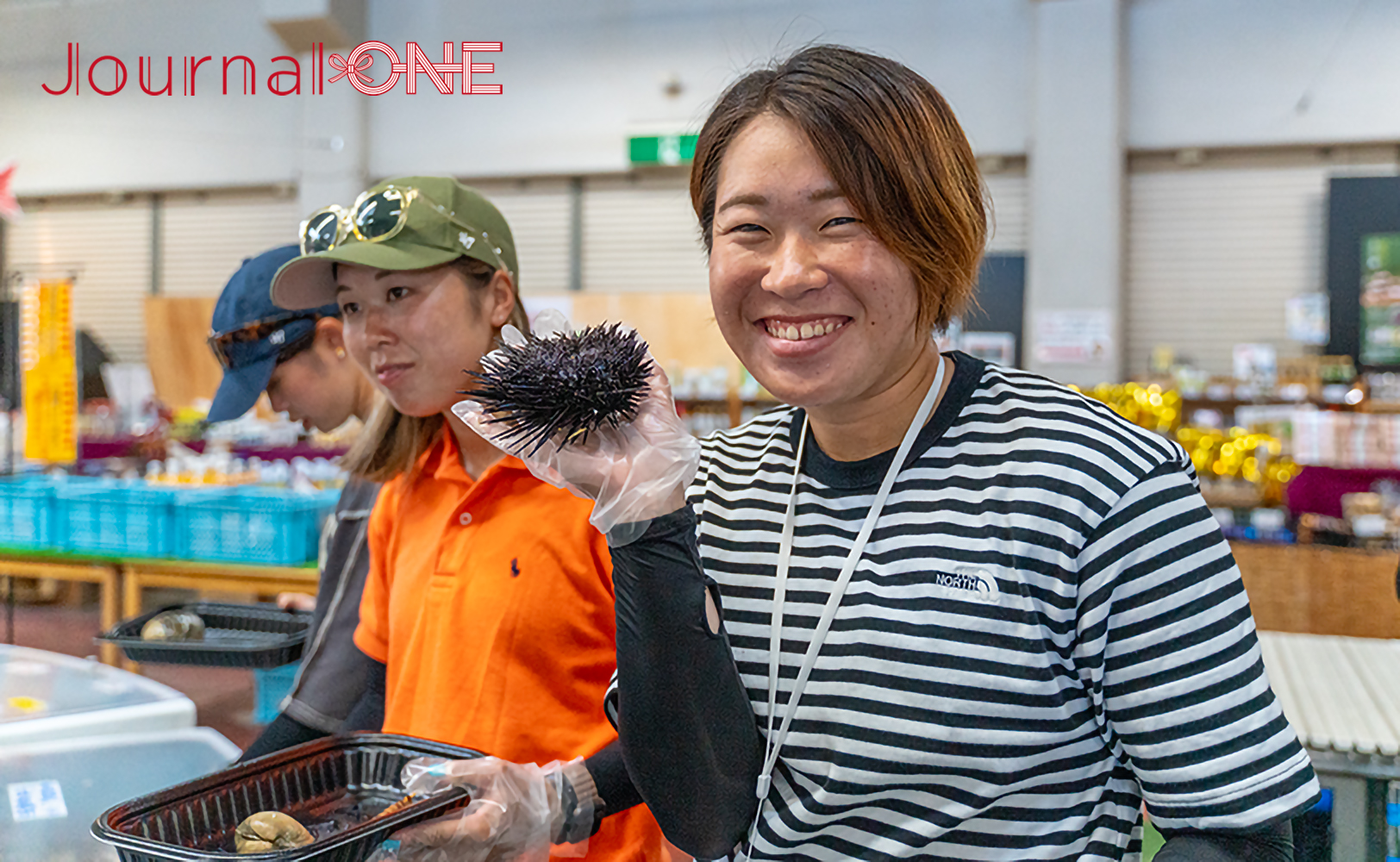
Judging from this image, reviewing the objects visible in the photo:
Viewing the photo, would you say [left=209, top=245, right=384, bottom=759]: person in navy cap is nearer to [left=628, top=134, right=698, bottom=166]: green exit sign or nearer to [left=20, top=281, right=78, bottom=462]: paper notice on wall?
[left=20, top=281, right=78, bottom=462]: paper notice on wall

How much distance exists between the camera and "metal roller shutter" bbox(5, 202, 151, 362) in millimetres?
8367

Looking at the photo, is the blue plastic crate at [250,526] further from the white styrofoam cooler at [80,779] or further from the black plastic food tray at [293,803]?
the black plastic food tray at [293,803]

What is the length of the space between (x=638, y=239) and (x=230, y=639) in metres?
5.16

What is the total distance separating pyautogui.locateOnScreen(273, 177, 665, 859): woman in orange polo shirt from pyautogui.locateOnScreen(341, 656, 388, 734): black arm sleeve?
30mm

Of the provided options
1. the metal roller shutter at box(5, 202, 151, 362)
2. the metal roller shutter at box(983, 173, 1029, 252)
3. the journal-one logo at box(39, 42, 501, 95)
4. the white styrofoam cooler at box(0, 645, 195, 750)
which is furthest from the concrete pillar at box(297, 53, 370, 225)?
the white styrofoam cooler at box(0, 645, 195, 750)

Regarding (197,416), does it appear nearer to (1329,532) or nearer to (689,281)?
(689,281)

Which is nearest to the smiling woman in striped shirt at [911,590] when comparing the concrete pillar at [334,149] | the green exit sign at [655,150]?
the green exit sign at [655,150]

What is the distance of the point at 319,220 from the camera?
1.38 metres

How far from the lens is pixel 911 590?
2.86 feet

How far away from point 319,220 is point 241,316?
2.74 ft

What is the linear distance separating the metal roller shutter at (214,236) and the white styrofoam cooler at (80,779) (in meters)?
6.73

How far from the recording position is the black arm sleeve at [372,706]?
4.66 feet

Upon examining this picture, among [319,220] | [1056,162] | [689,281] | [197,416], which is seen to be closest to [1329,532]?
[1056,162]

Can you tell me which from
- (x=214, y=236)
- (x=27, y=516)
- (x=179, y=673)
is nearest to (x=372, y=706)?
(x=27, y=516)
